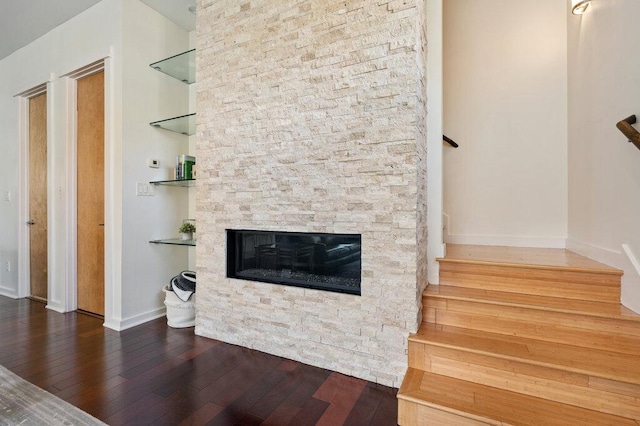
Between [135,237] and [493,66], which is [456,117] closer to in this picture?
[493,66]

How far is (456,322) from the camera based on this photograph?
193cm

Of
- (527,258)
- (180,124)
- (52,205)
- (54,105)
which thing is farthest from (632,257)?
(54,105)

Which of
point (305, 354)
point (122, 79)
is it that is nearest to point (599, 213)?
point (305, 354)

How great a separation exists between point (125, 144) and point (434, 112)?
2611mm

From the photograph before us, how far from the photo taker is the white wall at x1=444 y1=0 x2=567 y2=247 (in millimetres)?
2809

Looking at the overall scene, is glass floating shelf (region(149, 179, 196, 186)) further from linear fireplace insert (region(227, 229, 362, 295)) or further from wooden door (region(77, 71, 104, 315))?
linear fireplace insert (region(227, 229, 362, 295))

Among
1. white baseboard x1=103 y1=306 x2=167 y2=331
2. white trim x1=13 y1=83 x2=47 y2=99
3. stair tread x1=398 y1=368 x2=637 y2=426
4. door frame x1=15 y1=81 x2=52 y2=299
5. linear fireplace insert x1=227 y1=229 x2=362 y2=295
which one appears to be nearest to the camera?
stair tread x1=398 y1=368 x2=637 y2=426

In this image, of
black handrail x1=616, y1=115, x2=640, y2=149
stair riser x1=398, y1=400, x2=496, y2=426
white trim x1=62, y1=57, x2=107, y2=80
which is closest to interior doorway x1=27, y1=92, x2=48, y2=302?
white trim x1=62, y1=57, x2=107, y2=80

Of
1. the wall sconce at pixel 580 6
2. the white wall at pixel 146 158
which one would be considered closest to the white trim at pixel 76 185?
the white wall at pixel 146 158

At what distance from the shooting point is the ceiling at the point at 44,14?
2.88m

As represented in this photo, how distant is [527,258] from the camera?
2.25 meters

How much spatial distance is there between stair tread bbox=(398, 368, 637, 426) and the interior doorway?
4.20 m

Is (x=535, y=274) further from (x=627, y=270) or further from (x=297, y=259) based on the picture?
(x=297, y=259)

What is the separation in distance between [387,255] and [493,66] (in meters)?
2.41
